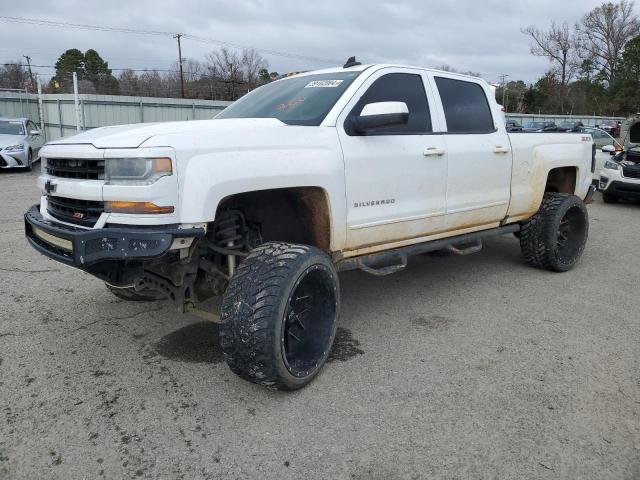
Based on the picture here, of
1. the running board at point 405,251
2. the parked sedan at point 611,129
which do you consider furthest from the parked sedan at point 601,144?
the running board at point 405,251

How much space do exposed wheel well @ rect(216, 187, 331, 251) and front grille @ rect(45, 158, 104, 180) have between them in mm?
779

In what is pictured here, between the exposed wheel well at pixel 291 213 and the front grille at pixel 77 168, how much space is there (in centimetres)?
78

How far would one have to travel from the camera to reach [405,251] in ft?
13.7

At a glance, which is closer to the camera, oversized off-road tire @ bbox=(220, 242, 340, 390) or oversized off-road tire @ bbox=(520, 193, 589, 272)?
oversized off-road tire @ bbox=(220, 242, 340, 390)

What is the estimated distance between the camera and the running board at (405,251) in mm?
3797

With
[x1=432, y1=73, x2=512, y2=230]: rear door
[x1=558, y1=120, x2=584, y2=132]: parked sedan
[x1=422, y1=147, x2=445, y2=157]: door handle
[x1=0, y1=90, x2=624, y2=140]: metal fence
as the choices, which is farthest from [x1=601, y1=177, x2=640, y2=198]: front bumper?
[x1=0, y1=90, x2=624, y2=140]: metal fence

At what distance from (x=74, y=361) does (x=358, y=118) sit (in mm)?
2471

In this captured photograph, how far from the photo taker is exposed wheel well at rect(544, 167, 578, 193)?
616cm

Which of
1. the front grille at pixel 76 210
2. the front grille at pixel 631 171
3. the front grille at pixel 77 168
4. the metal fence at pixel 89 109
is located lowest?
the front grille at pixel 631 171

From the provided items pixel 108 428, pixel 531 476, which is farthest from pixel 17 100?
pixel 531 476

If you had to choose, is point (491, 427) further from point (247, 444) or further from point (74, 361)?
point (74, 361)

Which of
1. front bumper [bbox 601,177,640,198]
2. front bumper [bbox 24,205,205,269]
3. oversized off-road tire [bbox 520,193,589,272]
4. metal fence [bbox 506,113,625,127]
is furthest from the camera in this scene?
metal fence [bbox 506,113,625,127]

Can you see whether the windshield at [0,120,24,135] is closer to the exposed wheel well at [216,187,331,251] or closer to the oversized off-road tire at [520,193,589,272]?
the exposed wheel well at [216,187,331,251]

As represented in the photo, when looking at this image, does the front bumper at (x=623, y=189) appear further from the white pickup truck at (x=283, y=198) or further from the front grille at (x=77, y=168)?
the front grille at (x=77, y=168)
